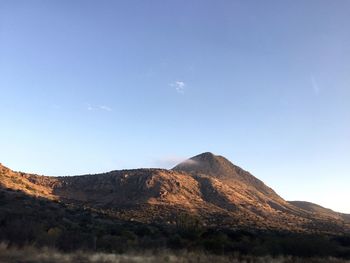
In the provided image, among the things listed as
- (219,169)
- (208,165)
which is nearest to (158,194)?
(219,169)

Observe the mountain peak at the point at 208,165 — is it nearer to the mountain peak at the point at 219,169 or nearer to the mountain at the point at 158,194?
the mountain peak at the point at 219,169

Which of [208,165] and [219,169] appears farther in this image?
[208,165]

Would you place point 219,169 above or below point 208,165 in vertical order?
below

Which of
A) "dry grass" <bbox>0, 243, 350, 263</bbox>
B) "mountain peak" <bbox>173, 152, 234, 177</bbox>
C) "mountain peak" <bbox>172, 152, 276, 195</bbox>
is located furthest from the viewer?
"mountain peak" <bbox>173, 152, 234, 177</bbox>

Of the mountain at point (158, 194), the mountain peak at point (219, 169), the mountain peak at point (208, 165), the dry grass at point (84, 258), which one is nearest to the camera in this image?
the dry grass at point (84, 258)

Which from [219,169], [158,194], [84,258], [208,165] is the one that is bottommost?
[84,258]

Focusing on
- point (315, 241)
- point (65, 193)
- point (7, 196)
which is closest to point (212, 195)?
point (65, 193)

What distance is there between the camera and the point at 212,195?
110438 millimetres

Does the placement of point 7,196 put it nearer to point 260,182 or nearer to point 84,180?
point 84,180

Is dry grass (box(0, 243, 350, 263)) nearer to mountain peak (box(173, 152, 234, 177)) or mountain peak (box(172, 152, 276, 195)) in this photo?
mountain peak (box(172, 152, 276, 195))

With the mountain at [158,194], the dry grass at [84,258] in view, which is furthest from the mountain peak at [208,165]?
the dry grass at [84,258]

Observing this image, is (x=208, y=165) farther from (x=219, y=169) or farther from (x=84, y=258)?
(x=84, y=258)

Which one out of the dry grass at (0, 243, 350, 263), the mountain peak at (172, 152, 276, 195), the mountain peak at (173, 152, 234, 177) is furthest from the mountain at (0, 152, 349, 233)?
the dry grass at (0, 243, 350, 263)

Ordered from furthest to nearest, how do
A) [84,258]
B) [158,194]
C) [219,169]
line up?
[219,169]
[158,194]
[84,258]
